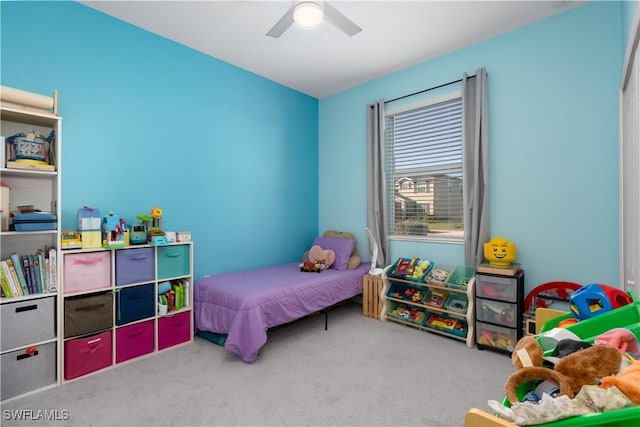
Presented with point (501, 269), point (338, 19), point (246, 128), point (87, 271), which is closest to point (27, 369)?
point (87, 271)

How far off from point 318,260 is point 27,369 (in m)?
2.59

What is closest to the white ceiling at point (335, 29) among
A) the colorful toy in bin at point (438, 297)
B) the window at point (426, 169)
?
the window at point (426, 169)

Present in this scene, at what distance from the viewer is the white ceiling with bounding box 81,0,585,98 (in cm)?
255

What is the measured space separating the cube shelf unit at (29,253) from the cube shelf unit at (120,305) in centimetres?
9

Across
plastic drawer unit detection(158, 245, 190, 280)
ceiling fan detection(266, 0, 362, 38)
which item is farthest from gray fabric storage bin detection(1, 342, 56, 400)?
ceiling fan detection(266, 0, 362, 38)

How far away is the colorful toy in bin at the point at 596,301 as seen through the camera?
132cm

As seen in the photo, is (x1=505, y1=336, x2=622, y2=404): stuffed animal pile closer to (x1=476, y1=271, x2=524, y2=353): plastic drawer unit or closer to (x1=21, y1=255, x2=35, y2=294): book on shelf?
(x1=476, y1=271, x2=524, y2=353): plastic drawer unit

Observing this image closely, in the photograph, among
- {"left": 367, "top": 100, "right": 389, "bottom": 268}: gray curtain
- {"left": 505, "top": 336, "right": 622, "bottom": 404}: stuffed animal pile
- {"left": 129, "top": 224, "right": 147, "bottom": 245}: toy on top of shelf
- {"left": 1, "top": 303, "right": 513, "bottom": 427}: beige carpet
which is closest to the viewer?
{"left": 505, "top": 336, "right": 622, "bottom": 404}: stuffed animal pile

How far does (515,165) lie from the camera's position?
2.95 metres

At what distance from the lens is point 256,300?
103 inches

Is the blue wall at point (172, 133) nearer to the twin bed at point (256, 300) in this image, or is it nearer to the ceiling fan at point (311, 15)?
the twin bed at point (256, 300)

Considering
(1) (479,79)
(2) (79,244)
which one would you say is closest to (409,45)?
(1) (479,79)

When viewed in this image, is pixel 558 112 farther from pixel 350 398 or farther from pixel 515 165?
pixel 350 398

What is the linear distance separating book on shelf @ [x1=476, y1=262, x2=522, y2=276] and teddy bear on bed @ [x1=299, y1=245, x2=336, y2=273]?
63.2 inches
